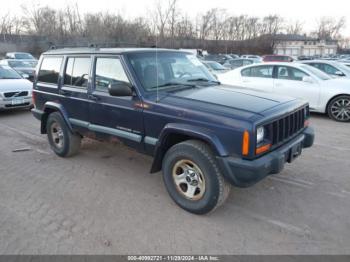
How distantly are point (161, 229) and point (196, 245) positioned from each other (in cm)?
44

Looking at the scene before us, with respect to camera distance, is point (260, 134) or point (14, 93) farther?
point (14, 93)

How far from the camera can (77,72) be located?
4.45 m

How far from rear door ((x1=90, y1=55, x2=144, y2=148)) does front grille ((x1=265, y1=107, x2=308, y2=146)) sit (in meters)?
1.57

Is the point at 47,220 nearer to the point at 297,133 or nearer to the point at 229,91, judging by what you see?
the point at 229,91

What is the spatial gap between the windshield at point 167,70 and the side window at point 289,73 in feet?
15.4

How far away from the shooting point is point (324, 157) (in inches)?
198

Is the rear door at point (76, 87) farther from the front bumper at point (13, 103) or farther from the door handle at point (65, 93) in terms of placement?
the front bumper at point (13, 103)

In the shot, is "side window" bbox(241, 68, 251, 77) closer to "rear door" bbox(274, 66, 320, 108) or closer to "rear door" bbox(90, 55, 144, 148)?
"rear door" bbox(274, 66, 320, 108)

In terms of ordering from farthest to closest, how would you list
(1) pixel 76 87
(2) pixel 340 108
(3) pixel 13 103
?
1. (3) pixel 13 103
2. (2) pixel 340 108
3. (1) pixel 76 87

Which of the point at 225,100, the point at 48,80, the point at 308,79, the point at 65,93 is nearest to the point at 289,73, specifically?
the point at 308,79

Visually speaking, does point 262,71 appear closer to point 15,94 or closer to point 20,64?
point 15,94

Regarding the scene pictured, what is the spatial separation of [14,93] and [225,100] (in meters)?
7.64

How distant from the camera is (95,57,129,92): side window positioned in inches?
149

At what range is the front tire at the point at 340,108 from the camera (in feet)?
24.8
